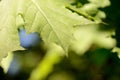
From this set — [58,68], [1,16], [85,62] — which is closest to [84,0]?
[1,16]

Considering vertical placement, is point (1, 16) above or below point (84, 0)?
above

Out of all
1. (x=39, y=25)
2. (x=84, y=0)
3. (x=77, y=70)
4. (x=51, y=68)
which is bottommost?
(x=77, y=70)

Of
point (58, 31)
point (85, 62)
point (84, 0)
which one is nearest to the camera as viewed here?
point (58, 31)

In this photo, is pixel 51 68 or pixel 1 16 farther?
pixel 51 68

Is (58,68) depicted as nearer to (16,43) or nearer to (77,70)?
(77,70)

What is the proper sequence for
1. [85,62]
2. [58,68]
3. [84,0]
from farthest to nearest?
[58,68], [85,62], [84,0]

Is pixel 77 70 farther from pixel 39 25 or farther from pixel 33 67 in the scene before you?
pixel 39 25

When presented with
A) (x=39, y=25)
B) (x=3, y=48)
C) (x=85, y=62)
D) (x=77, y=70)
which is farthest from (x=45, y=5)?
(x=77, y=70)
